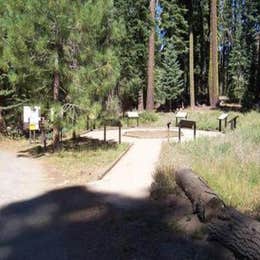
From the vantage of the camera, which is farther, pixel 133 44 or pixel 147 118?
pixel 133 44

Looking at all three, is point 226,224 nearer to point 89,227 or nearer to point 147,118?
point 89,227

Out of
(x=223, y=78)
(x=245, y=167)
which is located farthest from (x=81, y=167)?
(x=223, y=78)

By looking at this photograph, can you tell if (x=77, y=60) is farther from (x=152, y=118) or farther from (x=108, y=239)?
(x=152, y=118)

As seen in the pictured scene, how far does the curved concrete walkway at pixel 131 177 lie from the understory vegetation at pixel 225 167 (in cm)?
44

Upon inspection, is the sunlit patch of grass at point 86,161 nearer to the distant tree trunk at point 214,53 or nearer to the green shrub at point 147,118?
the green shrub at point 147,118

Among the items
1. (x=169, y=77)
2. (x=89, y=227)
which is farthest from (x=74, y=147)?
(x=169, y=77)

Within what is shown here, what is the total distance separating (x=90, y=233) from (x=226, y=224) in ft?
7.19

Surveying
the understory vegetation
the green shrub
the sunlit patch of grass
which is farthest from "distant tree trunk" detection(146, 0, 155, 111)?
the understory vegetation

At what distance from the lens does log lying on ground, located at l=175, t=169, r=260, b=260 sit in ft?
19.4

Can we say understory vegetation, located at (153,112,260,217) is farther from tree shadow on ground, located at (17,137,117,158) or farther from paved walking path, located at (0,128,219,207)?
tree shadow on ground, located at (17,137,117,158)

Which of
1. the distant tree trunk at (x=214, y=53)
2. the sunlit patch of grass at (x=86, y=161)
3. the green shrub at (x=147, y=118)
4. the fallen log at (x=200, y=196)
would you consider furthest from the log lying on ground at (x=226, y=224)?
the distant tree trunk at (x=214, y=53)

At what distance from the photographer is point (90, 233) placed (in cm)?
737

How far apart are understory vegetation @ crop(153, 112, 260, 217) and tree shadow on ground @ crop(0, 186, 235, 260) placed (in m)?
1.08

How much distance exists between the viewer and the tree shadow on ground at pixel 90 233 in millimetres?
6465
